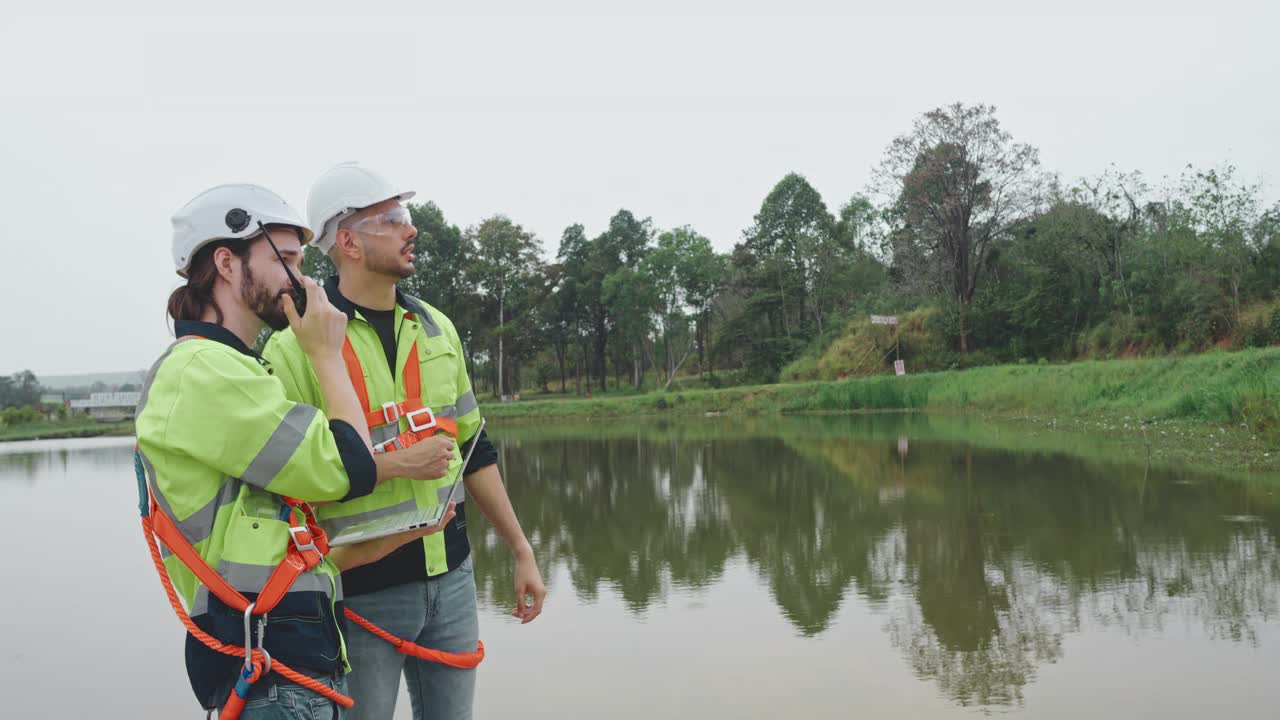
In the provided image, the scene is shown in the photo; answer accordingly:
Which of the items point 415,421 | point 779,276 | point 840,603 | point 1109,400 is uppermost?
point 779,276

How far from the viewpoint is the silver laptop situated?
6.35 ft

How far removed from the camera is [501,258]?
46.3m

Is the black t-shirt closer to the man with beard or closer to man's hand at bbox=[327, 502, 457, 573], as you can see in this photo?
man's hand at bbox=[327, 502, 457, 573]

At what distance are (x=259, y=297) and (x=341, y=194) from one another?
0.50 m

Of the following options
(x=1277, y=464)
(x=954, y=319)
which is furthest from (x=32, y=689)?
(x=954, y=319)

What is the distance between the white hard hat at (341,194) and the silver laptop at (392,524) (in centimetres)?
74

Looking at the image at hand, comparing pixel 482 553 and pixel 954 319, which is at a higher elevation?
pixel 954 319

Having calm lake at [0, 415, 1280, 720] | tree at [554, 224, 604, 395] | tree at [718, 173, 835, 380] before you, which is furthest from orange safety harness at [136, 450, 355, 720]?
tree at [554, 224, 604, 395]

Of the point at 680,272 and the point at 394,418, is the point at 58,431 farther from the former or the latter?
the point at 394,418

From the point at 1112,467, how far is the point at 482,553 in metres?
6.36

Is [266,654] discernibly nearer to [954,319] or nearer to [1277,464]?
[1277,464]

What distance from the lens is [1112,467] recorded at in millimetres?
8891

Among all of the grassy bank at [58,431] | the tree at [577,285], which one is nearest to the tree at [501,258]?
the tree at [577,285]

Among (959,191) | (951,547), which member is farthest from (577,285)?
(951,547)
